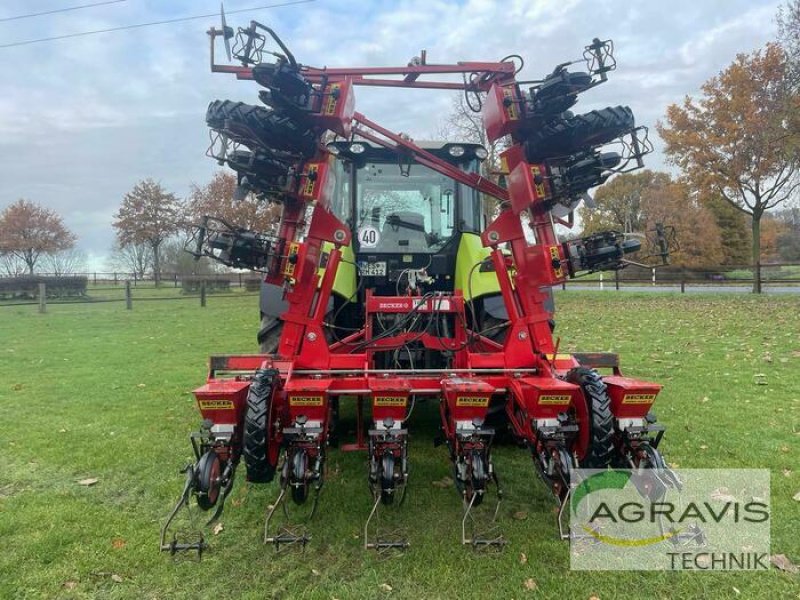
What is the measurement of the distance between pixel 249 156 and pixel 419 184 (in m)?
1.98

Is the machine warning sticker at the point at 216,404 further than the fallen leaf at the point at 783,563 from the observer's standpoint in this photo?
Yes

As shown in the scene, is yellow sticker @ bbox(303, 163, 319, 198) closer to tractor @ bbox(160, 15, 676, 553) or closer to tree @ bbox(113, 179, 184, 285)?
tractor @ bbox(160, 15, 676, 553)

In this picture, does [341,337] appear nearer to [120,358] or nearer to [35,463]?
[35,463]

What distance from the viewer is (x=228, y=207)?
93.0 ft

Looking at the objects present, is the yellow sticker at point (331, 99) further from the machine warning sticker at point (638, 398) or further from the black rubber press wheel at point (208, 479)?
the machine warning sticker at point (638, 398)

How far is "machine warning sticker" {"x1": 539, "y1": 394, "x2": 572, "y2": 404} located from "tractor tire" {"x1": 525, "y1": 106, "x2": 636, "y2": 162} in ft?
5.28

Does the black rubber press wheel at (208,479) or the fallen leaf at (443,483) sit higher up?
the black rubber press wheel at (208,479)

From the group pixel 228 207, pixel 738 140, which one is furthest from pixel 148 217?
pixel 738 140

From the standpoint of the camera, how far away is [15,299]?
69.5ft

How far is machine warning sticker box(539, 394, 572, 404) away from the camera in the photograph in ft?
9.50

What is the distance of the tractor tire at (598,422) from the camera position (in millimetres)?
2988

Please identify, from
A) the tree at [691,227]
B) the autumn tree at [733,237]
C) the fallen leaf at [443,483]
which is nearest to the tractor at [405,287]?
the fallen leaf at [443,483]

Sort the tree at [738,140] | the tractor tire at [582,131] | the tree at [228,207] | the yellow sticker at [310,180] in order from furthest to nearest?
the tree at [228,207]
the tree at [738,140]
the yellow sticker at [310,180]
the tractor tire at [582,131]

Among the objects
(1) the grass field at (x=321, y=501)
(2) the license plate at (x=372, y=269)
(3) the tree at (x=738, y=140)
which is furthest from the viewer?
(3) the tree at (x=738, y=140)
